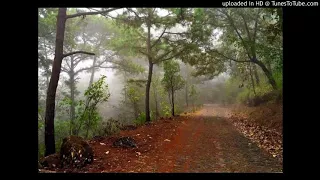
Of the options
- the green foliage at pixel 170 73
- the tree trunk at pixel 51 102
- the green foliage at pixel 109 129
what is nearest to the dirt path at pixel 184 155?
the green foliage at pixel 109 129

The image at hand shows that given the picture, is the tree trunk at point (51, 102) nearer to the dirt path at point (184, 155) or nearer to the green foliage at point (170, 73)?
the dirt path at point (184, 155)

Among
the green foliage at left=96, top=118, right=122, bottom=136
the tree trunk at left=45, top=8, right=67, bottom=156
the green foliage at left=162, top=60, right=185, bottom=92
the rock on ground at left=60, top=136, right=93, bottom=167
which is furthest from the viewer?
the green foliage at left=162, top=60, right=185, bottom=92

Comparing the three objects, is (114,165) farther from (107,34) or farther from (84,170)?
(107,34)

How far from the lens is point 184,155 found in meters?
8.60

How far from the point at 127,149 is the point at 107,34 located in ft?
76.3

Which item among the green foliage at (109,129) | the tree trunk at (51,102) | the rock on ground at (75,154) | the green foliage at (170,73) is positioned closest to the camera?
the rock on ground at (75,154)

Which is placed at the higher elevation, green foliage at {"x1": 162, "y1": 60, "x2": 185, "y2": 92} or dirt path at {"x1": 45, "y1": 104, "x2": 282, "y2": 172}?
green foliage at {"x1": 162, "y1": 60, "x2": 185, "y2": 92}

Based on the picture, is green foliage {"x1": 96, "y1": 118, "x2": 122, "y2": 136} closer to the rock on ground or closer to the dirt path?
the dirt path

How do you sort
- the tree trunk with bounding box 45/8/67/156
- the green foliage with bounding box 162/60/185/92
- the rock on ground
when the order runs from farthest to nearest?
the green foliage with bounding box 162/60/185/92
the tree trunk with bounding box 45/8/67/156
the rock on ground

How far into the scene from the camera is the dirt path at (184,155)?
23.4 feet

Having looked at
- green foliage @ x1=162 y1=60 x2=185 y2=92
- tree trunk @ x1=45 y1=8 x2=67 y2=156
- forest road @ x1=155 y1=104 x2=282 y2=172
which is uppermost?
green foliage @ x1=162 y1=60 x2=185 y2=92

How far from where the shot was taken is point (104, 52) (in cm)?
3058

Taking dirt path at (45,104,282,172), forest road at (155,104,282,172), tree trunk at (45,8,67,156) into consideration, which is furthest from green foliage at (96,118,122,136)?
tree trunk at (45,8,67,156)

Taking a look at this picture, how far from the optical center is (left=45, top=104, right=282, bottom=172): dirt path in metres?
7.12
